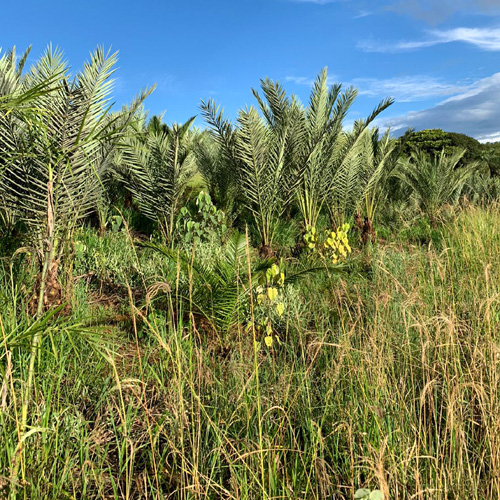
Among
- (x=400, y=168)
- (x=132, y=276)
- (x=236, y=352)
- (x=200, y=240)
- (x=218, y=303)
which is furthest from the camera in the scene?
(x=400, y=168)

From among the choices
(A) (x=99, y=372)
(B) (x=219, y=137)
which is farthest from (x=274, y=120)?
(A) (x=99, y=372)

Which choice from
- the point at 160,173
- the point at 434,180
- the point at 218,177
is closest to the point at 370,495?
the point at 160,173

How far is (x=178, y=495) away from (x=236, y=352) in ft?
3.95

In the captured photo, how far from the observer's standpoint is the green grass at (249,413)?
152 cm

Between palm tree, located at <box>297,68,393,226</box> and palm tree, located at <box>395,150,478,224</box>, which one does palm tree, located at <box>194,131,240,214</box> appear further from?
palm tree, located at <box>395,150,478,224</box>

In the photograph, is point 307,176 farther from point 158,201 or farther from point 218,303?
point 218,303

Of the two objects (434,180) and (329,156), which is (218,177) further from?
(434,180)

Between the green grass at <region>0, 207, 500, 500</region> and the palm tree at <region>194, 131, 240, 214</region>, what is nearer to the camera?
the green grass at <region>0, 207, 500, 500</region>

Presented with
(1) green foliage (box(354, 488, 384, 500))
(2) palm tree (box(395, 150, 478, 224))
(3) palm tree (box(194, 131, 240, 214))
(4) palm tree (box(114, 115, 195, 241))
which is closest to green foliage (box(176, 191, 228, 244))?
(4) palm tree (box(114, 115, 195, 241))

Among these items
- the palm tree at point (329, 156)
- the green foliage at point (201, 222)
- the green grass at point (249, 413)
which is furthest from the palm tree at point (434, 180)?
the green grass at point (249, 413)

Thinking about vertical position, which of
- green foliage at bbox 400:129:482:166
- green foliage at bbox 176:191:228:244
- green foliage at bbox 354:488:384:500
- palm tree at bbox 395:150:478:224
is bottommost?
green foliage at bbox 354:488:384:500

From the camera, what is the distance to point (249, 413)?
176 centimetres

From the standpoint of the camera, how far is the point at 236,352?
2791mm

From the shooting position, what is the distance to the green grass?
1517mm
